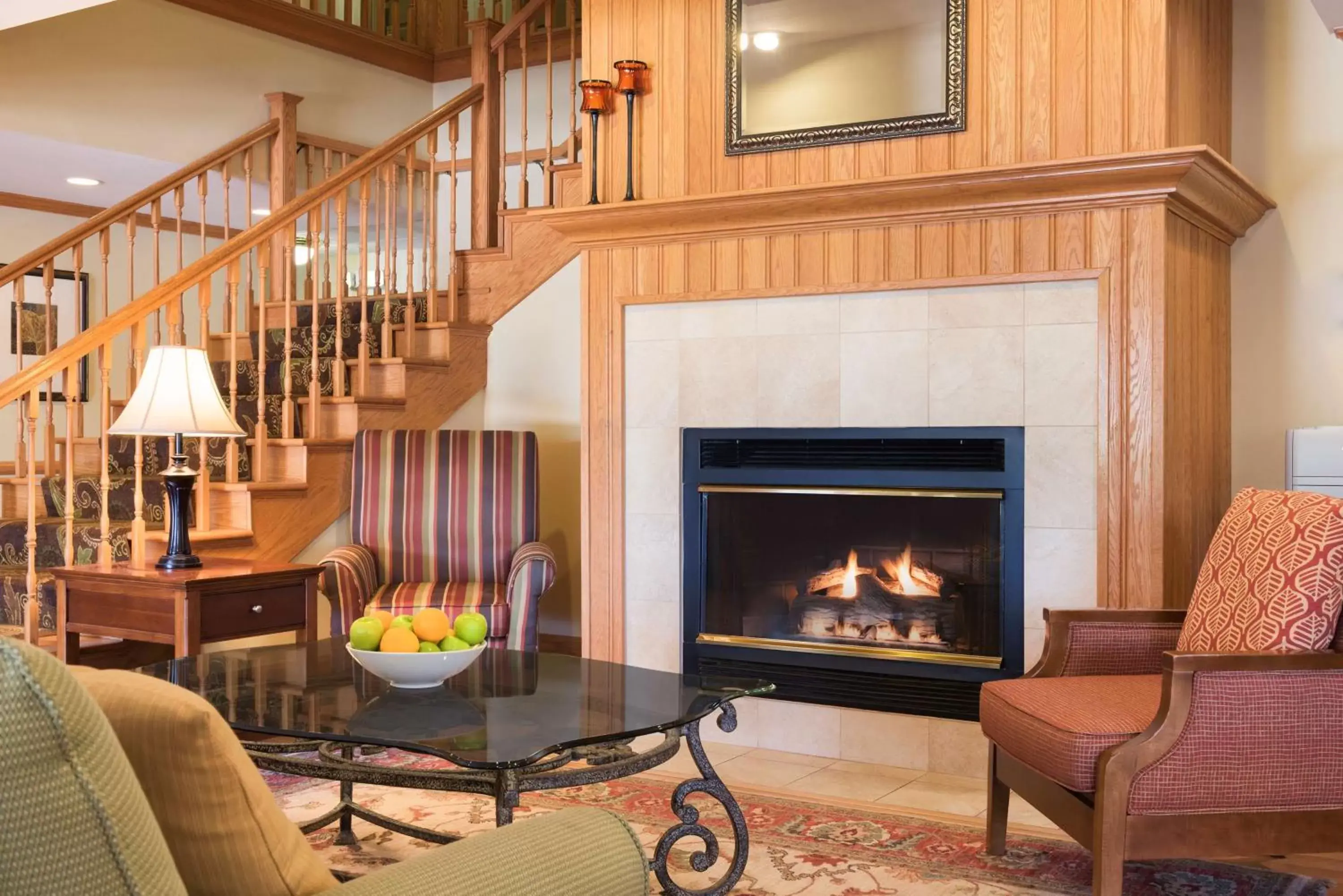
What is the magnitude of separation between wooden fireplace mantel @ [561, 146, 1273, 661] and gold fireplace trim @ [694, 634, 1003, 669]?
375mm

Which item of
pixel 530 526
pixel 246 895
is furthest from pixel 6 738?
pixel 530 526

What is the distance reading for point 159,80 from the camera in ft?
19.8

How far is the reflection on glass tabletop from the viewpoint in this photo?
2.30 meters

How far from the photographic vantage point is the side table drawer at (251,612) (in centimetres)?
384

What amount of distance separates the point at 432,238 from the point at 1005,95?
2.72 metres

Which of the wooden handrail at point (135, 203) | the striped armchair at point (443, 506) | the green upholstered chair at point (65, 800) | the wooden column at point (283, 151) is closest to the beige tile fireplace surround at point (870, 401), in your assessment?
the striped armchair at point (443, 506)

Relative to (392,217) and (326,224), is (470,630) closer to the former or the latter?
(326,224)

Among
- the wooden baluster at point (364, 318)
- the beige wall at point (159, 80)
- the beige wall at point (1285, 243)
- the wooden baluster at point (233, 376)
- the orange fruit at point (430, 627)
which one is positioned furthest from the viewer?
the beige wall at point (159, 80)

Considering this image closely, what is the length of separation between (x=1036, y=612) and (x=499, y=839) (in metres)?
2.68

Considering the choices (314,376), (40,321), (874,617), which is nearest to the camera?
(874,617)

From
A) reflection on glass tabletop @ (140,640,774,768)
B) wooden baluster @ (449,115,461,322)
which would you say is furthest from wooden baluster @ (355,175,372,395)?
reflection on glass tabletop @ (140,640,774,768)

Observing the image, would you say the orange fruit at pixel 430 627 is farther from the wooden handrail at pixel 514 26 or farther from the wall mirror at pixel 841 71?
the wooden handrail at pixel 514 26

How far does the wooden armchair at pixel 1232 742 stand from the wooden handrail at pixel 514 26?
4463mm

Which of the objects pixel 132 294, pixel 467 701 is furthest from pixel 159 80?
pixel 467 701
